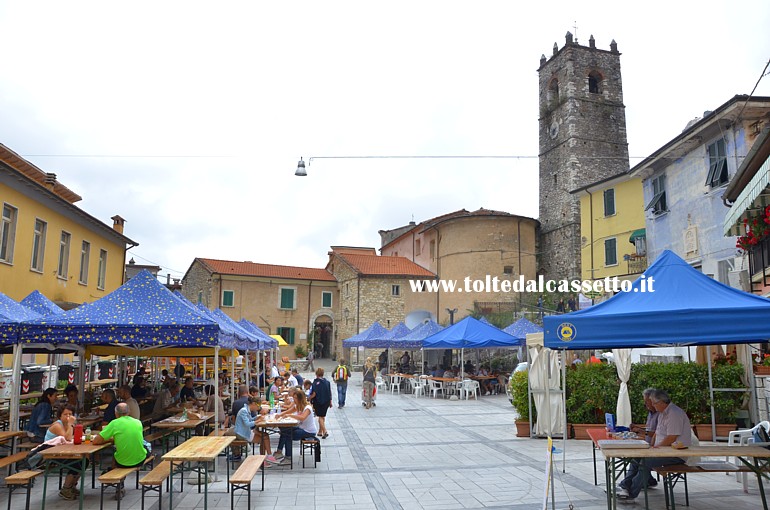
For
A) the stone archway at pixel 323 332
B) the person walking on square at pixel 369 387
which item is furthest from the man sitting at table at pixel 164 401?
the stone archway at pixel 323 332

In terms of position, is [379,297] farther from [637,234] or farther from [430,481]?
[430,481]

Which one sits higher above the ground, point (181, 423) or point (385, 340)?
point (385, 340)

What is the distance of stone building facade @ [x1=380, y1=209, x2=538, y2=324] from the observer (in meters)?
38.0

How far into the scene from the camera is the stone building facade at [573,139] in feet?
119

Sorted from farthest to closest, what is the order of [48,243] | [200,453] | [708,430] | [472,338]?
[472,338], [48,243], [708,430], [200,453]

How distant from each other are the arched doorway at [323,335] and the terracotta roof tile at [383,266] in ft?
16.6

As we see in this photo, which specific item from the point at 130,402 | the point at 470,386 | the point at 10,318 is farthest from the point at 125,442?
the point at 470,386

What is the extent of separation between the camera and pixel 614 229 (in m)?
26.4

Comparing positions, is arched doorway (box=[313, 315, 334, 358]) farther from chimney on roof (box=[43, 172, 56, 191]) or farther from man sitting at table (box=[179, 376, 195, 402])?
man sitting at table (box=[179, 376, 195, 402])

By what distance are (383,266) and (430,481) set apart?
3285cm

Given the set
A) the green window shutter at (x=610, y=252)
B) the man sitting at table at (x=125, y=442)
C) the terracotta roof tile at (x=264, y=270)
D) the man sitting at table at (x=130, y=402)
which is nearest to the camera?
the man sitting at table at (x=125, y=442)

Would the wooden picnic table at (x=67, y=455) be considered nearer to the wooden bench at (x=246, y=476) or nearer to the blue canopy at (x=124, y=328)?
the wooden bench at (x=246, y=476)

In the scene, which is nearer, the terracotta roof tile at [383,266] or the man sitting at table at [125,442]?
the man sitting at table at [125,442]

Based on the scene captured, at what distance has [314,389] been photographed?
11547mm
